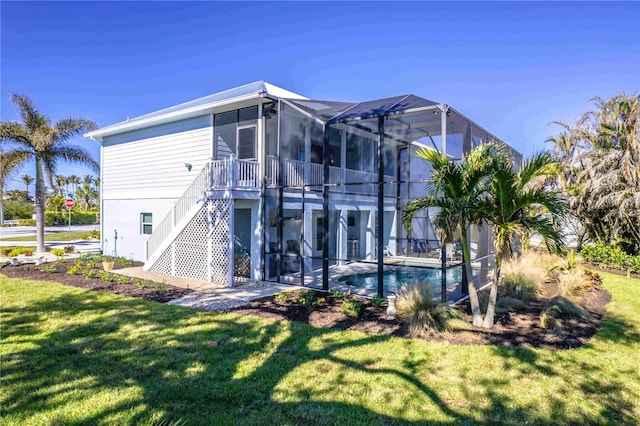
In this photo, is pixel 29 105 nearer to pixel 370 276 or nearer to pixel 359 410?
pixel 370 276

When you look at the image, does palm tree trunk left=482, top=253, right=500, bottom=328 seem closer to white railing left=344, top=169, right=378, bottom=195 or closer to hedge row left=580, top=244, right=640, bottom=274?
white railing left=344, top=169, right=378, bottom=195

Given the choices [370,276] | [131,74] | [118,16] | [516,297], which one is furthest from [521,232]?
[131,74]

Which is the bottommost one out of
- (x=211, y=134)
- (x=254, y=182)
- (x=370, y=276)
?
(x=370, y=276)

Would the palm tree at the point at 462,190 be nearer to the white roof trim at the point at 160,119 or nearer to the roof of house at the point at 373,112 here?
the roof of house at the point at 373,112

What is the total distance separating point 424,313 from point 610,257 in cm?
1184

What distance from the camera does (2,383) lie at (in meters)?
4.23

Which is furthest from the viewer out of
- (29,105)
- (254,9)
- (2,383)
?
(29,105)

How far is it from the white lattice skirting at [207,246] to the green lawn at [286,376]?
374cm

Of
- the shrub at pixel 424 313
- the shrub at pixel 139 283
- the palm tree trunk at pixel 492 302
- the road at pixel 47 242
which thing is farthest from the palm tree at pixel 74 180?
the palm tree trunk at pixel 492 302

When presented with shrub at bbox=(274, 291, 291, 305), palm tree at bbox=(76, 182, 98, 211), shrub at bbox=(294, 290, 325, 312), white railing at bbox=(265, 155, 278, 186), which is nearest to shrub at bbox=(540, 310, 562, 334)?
shrub at bbox=(294, 290, 325, 312)

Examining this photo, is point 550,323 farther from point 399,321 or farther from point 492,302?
point 399,321

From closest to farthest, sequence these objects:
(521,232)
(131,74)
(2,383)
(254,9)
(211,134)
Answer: (2,383)
(521,232)
(211,134)
(254,9)
(131,74)

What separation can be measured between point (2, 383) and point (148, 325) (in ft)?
7.78

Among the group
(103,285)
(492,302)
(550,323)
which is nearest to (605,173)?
(550,323)
